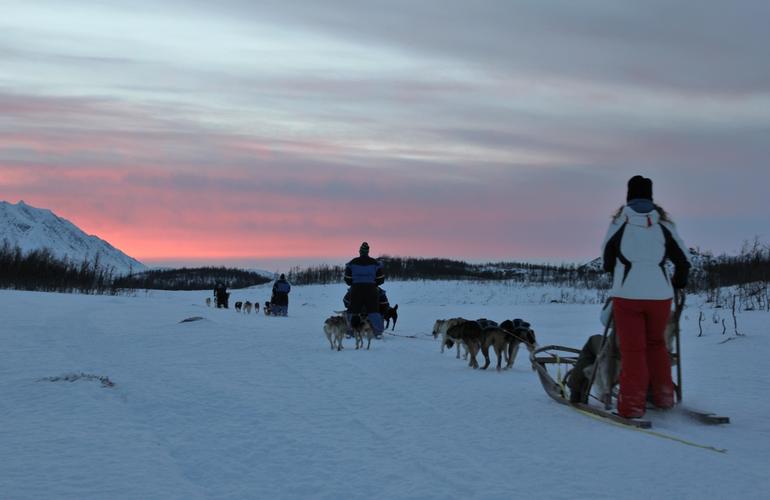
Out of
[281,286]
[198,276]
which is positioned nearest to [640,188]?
[281,286]

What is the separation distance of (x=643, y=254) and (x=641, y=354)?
0.77 meters

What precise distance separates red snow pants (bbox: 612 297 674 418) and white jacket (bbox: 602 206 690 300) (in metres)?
0.10

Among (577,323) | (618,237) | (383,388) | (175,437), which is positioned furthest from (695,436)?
(577,323)

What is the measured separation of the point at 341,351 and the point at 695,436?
6.86 metres

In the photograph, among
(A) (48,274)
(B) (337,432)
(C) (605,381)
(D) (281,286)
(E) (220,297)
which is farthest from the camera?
(A) (48,274)

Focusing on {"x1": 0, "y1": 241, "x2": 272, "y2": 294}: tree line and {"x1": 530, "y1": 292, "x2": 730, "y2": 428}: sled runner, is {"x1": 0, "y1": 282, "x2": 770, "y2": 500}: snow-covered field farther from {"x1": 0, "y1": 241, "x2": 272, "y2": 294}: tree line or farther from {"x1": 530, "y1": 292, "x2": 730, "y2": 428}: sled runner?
{"x1": 0, "y1": 241, "x2": 272, "y2": 294}: tree line

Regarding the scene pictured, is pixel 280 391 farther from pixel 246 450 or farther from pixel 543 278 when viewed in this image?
pixel 543 278

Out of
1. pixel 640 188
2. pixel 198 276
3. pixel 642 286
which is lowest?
pixel 198 276

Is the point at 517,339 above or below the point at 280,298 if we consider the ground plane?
above

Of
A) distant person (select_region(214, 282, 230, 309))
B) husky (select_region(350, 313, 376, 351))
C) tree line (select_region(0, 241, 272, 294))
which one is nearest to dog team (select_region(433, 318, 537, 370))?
husky (select_region(350, 313, 376, 351))

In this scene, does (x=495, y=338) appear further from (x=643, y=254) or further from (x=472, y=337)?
(x=643, y=254)

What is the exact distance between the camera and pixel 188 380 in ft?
24.7

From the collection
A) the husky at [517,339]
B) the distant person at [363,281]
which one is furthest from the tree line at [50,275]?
the husky at [517,339]

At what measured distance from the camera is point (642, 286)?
18.7ft
